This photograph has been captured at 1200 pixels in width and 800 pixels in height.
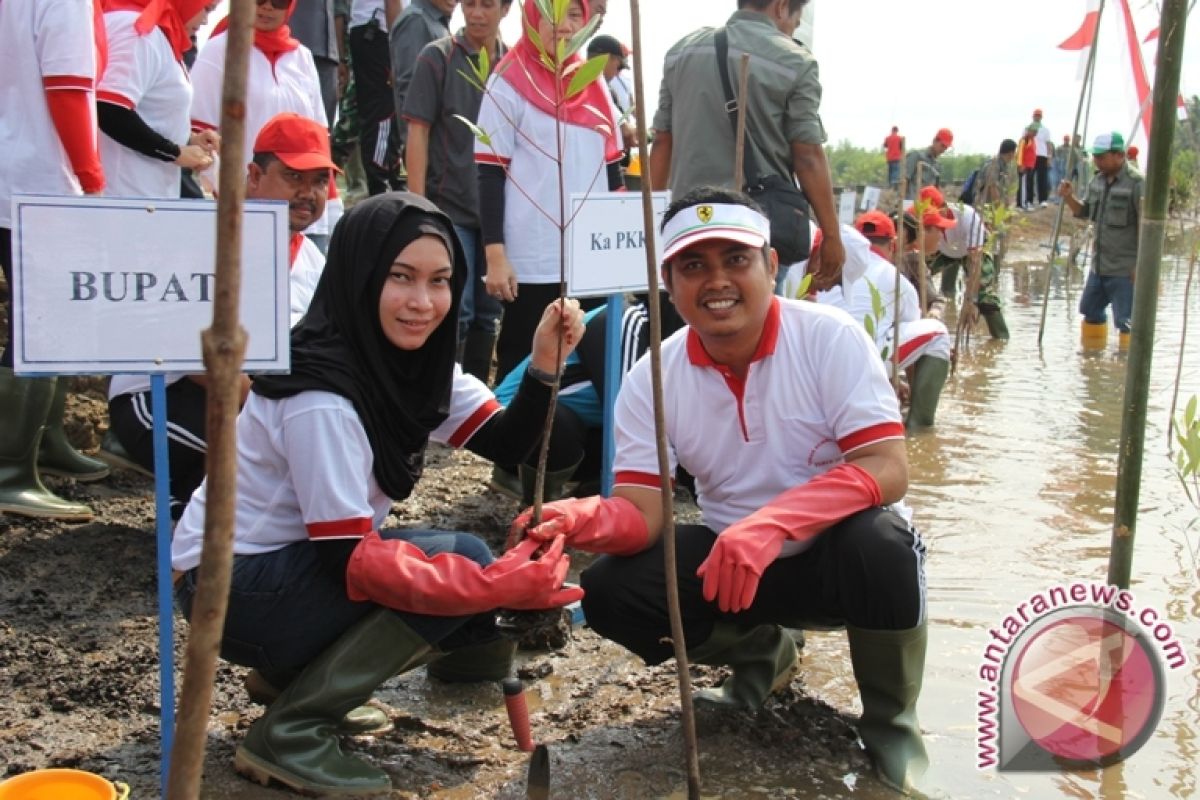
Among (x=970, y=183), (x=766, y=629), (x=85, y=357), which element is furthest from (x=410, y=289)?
(x=970, y=183)

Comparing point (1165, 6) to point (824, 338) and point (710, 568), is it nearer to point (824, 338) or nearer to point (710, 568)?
point (824, 338)

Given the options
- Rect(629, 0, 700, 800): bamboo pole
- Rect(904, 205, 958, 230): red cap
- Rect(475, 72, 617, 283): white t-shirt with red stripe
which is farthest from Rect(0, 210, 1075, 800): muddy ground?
Rect(904, 205, 958, 230): red cap

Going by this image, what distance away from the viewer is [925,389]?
6820 mm

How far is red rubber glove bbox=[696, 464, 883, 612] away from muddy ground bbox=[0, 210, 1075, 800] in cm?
45

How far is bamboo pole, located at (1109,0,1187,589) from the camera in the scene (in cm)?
268

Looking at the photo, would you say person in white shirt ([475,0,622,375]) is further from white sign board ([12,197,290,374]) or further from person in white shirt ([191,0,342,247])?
white sign board ([12,197,290,374])

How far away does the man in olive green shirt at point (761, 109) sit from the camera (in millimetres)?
4566

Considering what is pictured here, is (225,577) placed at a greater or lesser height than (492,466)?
greater

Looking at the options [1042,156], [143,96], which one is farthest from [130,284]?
[1042,156]

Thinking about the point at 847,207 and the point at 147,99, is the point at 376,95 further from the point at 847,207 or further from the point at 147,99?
the point at 847,207

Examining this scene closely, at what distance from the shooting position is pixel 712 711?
2.96 m

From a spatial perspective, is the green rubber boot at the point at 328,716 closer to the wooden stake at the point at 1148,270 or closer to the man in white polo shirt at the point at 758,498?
the man in white polo shirt at the point at 758,498

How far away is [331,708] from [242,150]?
73.3 inches

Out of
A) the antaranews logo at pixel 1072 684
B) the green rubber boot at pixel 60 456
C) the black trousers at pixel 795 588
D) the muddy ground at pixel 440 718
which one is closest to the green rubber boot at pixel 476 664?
the muddy ground at pixel 440 718
